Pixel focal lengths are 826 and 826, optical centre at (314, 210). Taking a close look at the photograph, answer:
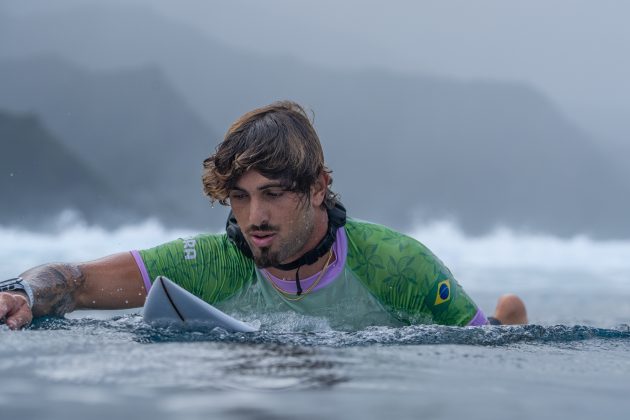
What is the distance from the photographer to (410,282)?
4891mm

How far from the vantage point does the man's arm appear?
15.6 feet

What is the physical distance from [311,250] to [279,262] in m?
0.25

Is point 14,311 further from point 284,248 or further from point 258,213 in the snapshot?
point 284,248

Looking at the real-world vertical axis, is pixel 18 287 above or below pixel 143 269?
below

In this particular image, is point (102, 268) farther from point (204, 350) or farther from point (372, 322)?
point (204, 350)

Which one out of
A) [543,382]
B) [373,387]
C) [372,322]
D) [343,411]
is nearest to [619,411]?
[543,382]

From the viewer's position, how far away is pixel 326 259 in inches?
198

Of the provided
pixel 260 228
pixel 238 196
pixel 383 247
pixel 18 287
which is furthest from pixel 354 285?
pixel 18 287

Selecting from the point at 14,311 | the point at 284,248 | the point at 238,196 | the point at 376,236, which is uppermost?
the point at 238,196

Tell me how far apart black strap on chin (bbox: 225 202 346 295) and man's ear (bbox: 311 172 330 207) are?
130mm

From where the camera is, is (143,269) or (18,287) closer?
(18,287)

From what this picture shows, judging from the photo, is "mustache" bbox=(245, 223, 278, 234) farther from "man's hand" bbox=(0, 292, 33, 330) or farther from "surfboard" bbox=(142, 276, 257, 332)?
"man's hand" bbox=(0, 292, 33, 330)

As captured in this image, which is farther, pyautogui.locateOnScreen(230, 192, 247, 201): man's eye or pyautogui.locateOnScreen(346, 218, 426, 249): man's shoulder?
pyautogui.locateOnScreen(346, 218, 426, 249): man's shoulder

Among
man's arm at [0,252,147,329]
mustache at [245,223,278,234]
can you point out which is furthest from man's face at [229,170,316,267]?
man's arm at [0,252,147,329]
